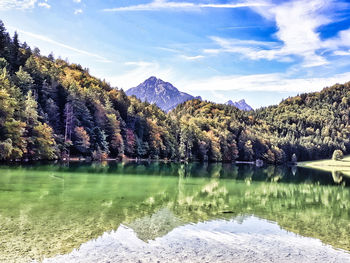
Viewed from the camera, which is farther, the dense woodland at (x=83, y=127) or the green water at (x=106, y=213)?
the dense woodland at (x=83, y=127)

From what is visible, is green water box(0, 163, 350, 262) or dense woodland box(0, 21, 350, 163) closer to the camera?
green water box(0, 163, 350, 262)

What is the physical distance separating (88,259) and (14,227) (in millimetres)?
5101

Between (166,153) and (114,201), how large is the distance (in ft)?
289

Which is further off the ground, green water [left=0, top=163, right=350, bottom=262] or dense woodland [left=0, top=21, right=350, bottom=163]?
dense woodland [left=0, top=21, right=350, bottom=163]

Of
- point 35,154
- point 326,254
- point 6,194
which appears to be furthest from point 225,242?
point 35,154

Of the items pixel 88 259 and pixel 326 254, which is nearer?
pixel 88 259

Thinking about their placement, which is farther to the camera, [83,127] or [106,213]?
[83,127]

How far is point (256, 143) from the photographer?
524 ft

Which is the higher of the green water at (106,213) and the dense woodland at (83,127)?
the dense woodland at (83,127)

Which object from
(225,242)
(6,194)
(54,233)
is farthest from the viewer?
(6,194)

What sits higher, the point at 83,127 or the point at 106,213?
the point at 83,127

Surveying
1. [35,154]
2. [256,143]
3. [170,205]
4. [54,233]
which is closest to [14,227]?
[54,233]

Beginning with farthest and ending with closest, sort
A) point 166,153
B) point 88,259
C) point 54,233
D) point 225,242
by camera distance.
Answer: point 166,153 → point 225,242 → point 54,233 → point 88,259

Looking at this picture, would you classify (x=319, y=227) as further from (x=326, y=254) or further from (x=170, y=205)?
(x=170, y=205)
